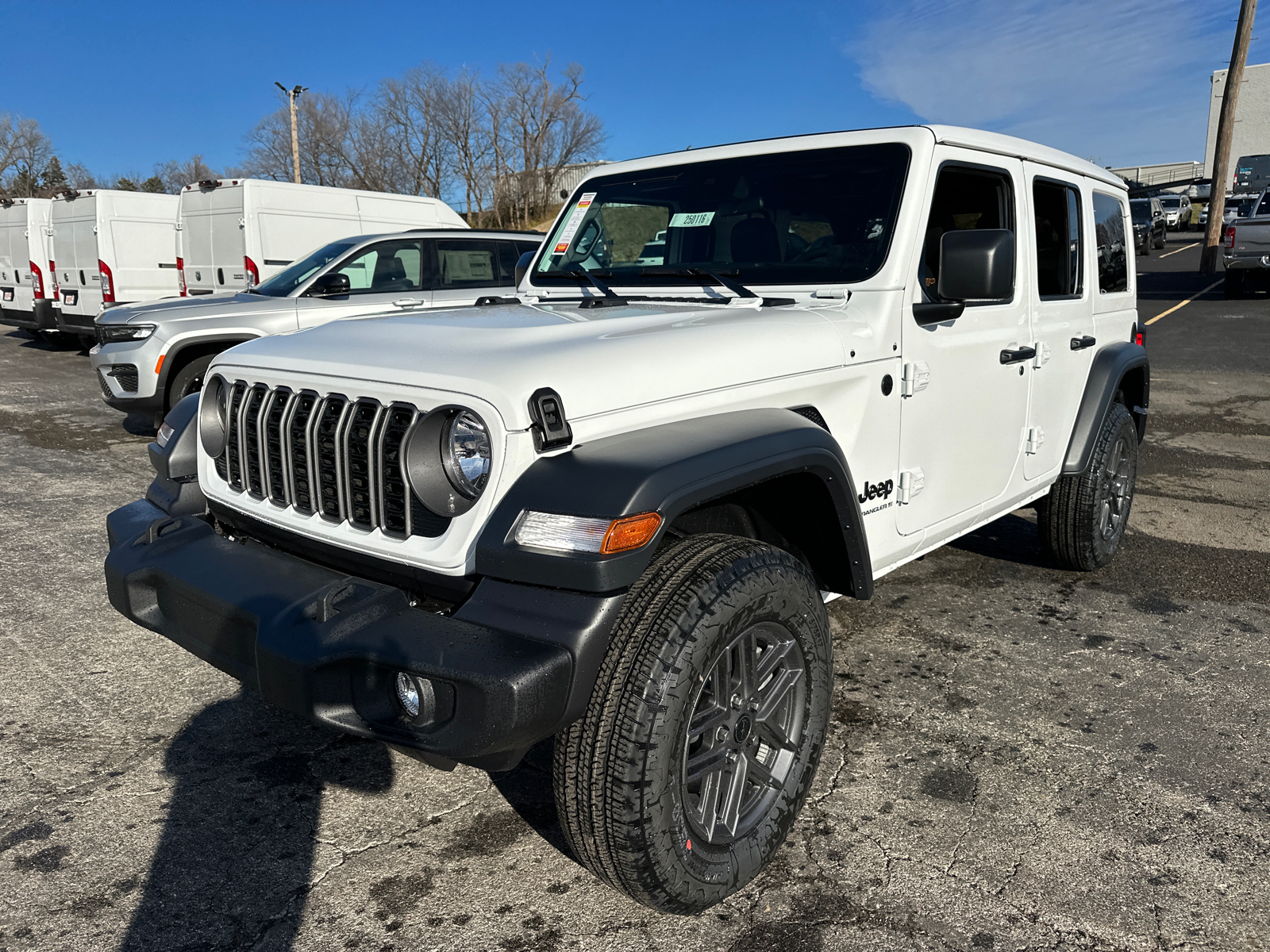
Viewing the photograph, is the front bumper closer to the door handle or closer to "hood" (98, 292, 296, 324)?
"hood" (98, 292, 296, 324)

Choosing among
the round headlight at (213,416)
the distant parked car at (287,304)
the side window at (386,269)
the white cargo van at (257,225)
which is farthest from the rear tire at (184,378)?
the round headlight at (213,416)

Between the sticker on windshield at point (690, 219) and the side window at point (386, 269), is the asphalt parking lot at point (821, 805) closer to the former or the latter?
the sticker on windshield at point (690, 219)

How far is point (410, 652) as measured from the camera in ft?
6.47

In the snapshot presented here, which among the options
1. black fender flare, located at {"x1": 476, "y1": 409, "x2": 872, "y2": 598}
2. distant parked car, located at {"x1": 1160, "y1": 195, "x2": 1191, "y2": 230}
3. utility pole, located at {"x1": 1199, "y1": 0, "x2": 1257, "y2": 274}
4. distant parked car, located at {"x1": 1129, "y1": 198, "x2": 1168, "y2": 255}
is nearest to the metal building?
distant parked car, located at {"x1": 1160, "y1": 195, "x2": 1191, "y2": 230}

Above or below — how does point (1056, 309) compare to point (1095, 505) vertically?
above

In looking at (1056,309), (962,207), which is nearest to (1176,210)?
(1056,309)

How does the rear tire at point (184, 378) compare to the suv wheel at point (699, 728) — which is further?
the rear tire at point (184, 378)

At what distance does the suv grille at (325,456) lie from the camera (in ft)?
7.38

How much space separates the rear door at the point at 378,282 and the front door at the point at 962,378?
5.47 meters

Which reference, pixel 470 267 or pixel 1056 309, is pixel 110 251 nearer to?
pixel 470 267

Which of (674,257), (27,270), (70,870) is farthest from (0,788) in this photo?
(27,270)

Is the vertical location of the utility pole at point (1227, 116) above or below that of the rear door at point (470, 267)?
above

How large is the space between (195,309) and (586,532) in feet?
23.0

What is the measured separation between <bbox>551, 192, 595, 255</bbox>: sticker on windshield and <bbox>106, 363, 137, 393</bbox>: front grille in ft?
16.7
